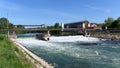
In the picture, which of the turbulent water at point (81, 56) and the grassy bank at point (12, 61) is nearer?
the grassy bank at point (12, 61)

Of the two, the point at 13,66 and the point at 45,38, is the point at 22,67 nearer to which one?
the point at 13,66

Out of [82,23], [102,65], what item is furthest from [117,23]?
[102,65]

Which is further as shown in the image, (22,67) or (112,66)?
(112,66)

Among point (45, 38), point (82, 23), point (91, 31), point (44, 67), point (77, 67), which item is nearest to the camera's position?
point (44, 67)

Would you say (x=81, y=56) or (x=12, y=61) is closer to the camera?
(x=12, y=61)

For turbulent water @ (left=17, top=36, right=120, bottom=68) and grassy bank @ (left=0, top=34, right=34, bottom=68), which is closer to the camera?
grassy bank @ (left=0, top=34, right=34, bottom=68)

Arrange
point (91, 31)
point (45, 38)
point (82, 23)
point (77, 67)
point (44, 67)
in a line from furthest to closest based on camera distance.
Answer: point (82, 23)
point (91, 31)
point (45, 38)
point (77, 67)
point (44, 67)

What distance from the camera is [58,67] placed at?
1980cm

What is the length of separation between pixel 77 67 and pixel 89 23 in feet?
339

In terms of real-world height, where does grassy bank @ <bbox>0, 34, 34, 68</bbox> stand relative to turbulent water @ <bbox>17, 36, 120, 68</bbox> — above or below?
above

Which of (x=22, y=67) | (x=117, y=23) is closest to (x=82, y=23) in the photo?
(x=117, y=23)

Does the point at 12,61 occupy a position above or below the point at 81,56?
above

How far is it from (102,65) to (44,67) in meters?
5.34

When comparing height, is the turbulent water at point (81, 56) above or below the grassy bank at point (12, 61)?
below
